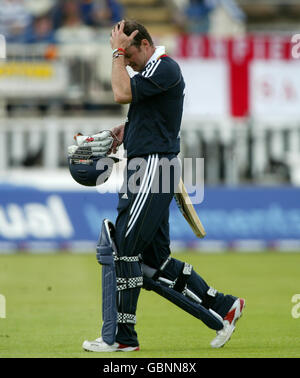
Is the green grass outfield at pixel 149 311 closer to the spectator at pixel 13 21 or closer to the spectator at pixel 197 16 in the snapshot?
the spectator at pixel 13 21

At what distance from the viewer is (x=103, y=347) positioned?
25.5 ft

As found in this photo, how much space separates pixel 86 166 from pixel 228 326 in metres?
1.79

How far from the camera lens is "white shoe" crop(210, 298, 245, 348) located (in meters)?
8.09

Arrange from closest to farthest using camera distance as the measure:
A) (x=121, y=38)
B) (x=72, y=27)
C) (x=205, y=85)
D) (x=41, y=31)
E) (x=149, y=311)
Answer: (x=121, y=38) → (x=149, y=311) → (x=205, y=85) → (x=41, y=31) → (x=72, y=27)

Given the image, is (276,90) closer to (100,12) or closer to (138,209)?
(100,12)

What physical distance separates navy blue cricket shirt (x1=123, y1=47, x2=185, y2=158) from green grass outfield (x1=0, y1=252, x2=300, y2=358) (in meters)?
1.62

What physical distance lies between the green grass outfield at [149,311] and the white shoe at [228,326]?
68 mm

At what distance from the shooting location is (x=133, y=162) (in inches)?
305

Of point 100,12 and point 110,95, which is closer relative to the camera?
point 110,95

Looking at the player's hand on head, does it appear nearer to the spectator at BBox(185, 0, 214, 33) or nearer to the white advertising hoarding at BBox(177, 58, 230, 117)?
the white advertising hoarding at BBox(177, 58, 230, 117)

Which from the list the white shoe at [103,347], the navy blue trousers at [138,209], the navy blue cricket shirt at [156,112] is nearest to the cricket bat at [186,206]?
the navy blue trousers at [138,209]

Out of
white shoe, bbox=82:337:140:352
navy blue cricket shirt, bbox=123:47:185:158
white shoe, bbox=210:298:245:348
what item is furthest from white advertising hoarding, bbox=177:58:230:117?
white shoe, bbox=82:337:140:352

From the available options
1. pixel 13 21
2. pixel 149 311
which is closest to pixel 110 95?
pixel 13 21
